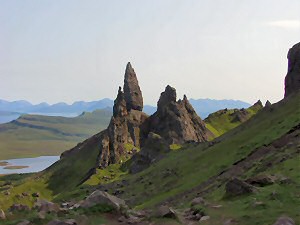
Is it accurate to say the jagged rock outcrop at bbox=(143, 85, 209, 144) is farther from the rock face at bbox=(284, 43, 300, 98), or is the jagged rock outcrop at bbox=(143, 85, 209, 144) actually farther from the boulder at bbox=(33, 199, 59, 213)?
the boulder at bbox=(33, 199, 59, 213)

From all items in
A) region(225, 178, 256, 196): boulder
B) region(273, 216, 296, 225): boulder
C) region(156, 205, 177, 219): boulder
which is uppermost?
region(225, 178, 256, 196): boulder

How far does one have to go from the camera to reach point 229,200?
118 ft

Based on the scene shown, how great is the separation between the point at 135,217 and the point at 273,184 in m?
14.2

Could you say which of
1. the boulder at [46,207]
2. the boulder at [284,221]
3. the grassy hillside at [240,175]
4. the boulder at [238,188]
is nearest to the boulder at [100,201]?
the boulder at [46,207]

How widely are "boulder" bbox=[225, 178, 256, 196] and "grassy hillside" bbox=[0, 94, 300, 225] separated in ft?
2.39

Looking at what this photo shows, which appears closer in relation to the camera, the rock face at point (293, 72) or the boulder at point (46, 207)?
the boulder at point (46, 207)

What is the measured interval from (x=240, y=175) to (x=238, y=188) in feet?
67.4

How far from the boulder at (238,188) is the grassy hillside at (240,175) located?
729mm

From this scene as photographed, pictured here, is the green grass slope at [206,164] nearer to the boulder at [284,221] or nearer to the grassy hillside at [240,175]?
the grassy hillside at [240,175]

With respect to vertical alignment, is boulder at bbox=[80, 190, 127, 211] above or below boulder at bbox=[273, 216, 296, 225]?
above

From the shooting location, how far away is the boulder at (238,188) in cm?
3553

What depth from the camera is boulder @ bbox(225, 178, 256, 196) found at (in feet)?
117

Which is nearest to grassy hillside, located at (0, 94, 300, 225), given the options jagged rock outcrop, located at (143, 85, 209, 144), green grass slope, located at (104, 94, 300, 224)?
green grass slope, located at (104, 94, 300, 224)

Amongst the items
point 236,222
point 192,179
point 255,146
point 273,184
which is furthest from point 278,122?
point 236,222
